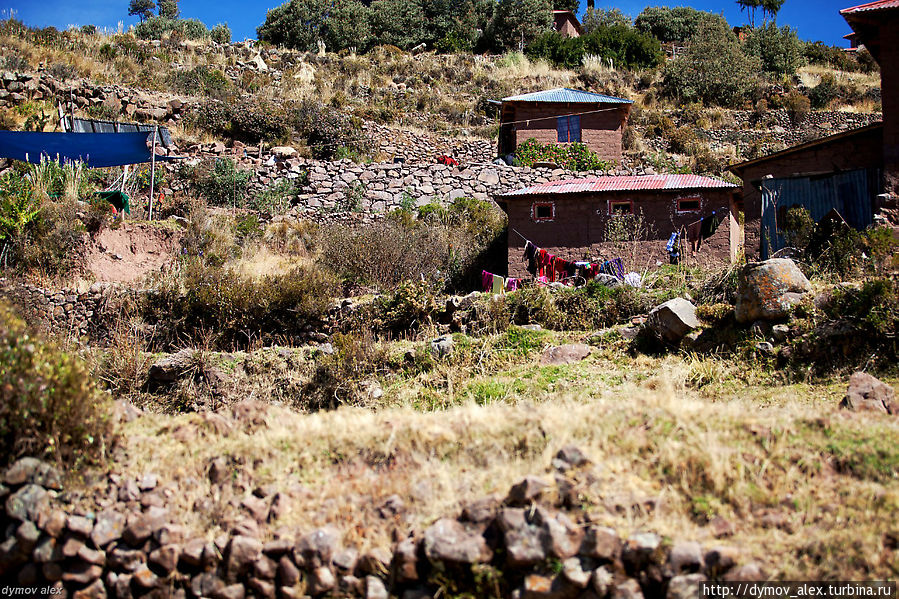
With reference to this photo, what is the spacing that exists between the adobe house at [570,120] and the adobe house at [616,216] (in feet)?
25.9

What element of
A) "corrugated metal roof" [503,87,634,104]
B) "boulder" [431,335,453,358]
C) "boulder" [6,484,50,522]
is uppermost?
"corrugated metal roof" [503,87,634,104]

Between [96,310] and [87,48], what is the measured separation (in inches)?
863

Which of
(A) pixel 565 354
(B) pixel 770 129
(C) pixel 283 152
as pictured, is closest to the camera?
(A) pixel 565 354

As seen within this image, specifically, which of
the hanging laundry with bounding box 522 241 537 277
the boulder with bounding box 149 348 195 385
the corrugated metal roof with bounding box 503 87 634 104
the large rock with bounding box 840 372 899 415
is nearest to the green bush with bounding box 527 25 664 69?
the corrugated metal roof with bounding box 503 87 634 104

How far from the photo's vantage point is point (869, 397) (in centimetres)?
762

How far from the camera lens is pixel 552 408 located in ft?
24.5

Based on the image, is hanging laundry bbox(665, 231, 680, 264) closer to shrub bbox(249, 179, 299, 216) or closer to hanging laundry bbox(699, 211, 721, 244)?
hanging laundry bbox(699, 211, 721, 244)

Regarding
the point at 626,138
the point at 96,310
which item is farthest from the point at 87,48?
the point at 626,138

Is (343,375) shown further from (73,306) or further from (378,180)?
(378,180)

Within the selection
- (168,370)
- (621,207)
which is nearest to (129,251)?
(168,370)

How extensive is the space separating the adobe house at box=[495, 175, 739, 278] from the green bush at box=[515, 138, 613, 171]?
690 centimetres

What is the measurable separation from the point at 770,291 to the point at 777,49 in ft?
117

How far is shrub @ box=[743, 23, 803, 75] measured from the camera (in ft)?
128

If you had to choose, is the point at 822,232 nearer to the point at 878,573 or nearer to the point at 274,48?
the point at 878,573
